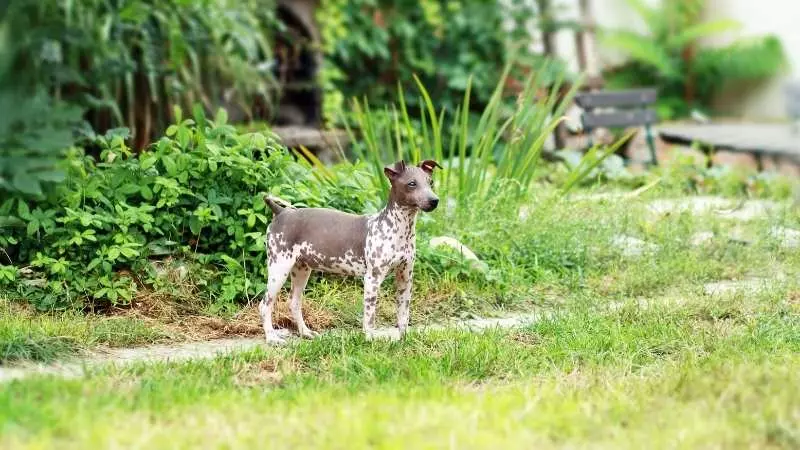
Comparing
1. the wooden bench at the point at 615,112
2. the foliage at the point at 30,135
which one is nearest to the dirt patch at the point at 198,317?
the foliage at the point at 30,135

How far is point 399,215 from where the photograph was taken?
181 inches

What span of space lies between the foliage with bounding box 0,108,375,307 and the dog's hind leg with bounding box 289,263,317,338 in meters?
0.48

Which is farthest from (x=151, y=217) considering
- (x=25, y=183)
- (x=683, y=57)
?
(x=683, y=57)

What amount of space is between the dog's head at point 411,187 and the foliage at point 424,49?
5.98 metres

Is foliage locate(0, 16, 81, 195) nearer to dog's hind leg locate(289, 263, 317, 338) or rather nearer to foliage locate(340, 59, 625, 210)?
dog's hind leg locate(289, 263, 317, 338)

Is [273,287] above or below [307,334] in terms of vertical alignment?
above

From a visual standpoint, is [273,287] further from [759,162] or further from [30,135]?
[759,162]

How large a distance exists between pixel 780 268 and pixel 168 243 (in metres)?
3.35

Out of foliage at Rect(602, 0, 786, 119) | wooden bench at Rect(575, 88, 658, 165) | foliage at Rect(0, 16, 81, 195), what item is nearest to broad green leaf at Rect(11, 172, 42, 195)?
foliage at Rect(0, 16, 81, 195)

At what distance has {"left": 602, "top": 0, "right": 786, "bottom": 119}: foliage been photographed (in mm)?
13859

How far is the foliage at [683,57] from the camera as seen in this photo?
1386 centimetres

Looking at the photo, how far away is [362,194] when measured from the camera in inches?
232

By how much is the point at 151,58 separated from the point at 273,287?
410 centimetres

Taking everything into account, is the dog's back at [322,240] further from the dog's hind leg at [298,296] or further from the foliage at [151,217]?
the foliage at [151,217]
